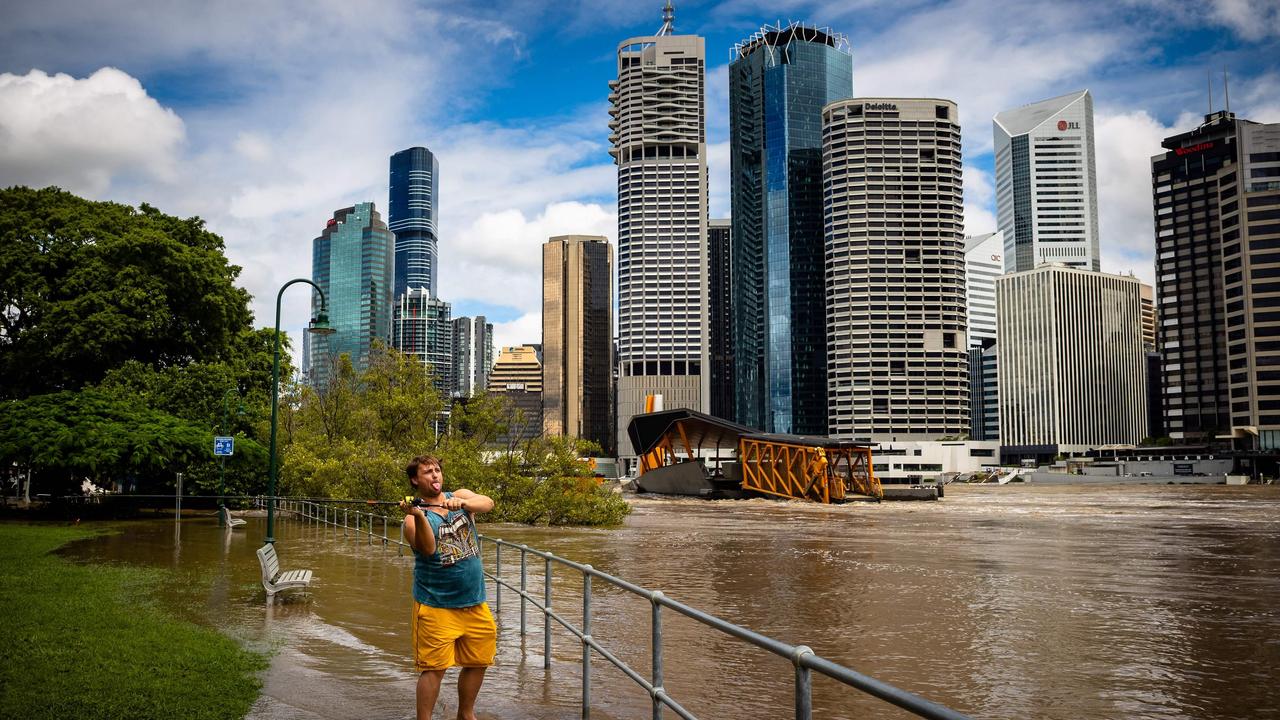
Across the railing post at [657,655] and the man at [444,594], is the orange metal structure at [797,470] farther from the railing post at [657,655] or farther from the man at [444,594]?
the railing post at [657,655]

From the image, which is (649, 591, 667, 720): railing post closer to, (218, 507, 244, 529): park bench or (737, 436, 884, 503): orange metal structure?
(218, 507, 244, 529): park bench

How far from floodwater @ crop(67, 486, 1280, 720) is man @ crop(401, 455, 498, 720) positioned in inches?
45.6

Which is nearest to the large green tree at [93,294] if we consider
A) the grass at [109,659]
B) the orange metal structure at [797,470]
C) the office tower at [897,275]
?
the grass at [109,659]

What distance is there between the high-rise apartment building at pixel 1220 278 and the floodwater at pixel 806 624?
4973 inches

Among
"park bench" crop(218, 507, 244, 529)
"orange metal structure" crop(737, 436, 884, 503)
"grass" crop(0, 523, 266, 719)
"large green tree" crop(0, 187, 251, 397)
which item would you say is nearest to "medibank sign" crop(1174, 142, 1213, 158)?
"orange metal structure" crop(737, 436, 884, 503)

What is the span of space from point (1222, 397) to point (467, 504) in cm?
17128

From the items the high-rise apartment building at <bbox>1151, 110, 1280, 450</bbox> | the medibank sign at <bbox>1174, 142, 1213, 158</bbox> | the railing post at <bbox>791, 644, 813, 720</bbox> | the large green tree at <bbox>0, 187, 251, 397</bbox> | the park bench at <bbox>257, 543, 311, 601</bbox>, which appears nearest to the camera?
the railing post at <bbox>791, 644, 813, 720</bbox>

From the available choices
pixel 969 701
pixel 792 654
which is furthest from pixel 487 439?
pixel 792 654

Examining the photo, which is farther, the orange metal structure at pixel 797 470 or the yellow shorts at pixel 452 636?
the orange metal structure at pixel 797 470

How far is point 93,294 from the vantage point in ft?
114

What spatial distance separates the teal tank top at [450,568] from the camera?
20.4 ft

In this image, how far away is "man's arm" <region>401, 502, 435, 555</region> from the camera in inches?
237

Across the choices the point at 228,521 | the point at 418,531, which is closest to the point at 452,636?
the point at 418,531

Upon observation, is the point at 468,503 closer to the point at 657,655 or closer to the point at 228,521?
the point at 657,655
